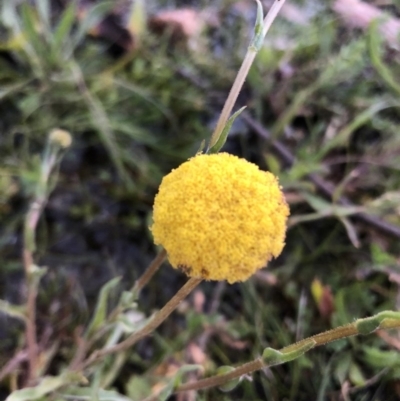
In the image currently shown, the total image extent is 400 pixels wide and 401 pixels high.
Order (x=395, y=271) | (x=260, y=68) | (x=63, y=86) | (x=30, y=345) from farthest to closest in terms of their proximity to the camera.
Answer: (x=260, y=68) < (x=63, y=86) < (x=395, y=271) < (x=30, y=345)

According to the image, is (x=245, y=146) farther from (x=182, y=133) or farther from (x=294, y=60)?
(x=294, y=60)

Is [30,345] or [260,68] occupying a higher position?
[260,68]

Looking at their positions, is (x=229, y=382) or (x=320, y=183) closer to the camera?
(x=229, y=382)

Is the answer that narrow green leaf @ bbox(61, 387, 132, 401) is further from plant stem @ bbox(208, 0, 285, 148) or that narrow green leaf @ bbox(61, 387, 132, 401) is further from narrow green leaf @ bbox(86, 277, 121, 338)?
plant stem @ bbox(208, 0, 285, 148)

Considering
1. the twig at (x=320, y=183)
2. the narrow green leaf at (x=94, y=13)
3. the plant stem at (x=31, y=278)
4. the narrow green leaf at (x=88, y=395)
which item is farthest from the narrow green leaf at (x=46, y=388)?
the narrow green leaf at (x=94, y=13)

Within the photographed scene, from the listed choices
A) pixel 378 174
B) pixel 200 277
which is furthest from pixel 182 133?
pixel 200 277

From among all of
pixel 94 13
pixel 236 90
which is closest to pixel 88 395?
pixel 236 90

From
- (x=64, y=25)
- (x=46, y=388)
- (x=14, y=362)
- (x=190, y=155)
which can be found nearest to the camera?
(x=46, y=388)

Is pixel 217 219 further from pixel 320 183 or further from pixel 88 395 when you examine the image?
pixel 320 183
